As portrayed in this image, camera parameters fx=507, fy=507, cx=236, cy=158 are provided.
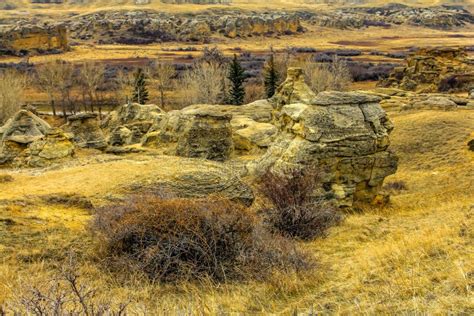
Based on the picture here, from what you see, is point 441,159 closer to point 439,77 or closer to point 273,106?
point 273,106

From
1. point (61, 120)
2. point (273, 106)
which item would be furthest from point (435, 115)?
point (61, 120)

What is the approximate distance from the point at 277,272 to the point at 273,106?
88.8 feet

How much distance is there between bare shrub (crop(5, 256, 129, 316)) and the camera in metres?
4.65

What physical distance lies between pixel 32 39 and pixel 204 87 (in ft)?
192

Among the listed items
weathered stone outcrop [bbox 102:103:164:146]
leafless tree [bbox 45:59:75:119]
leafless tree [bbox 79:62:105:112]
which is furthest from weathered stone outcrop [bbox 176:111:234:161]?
leafless tree [bbox 45:59:75:119]

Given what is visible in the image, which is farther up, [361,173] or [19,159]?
[361,173]

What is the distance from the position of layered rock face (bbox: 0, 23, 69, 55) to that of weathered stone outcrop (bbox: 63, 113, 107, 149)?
2919 inches

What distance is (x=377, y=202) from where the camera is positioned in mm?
16688

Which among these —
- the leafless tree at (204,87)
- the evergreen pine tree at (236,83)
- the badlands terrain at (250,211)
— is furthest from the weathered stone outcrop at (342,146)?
the leafless tree at (204,87)

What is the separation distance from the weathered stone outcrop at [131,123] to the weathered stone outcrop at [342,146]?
13.6m

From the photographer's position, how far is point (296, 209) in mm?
11234

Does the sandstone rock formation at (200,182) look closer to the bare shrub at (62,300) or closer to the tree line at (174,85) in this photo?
the bare shrub at (62,300)

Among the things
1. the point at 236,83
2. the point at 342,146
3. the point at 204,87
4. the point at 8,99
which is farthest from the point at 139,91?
the point at 342,146

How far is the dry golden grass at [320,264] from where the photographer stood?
20.1 feet
